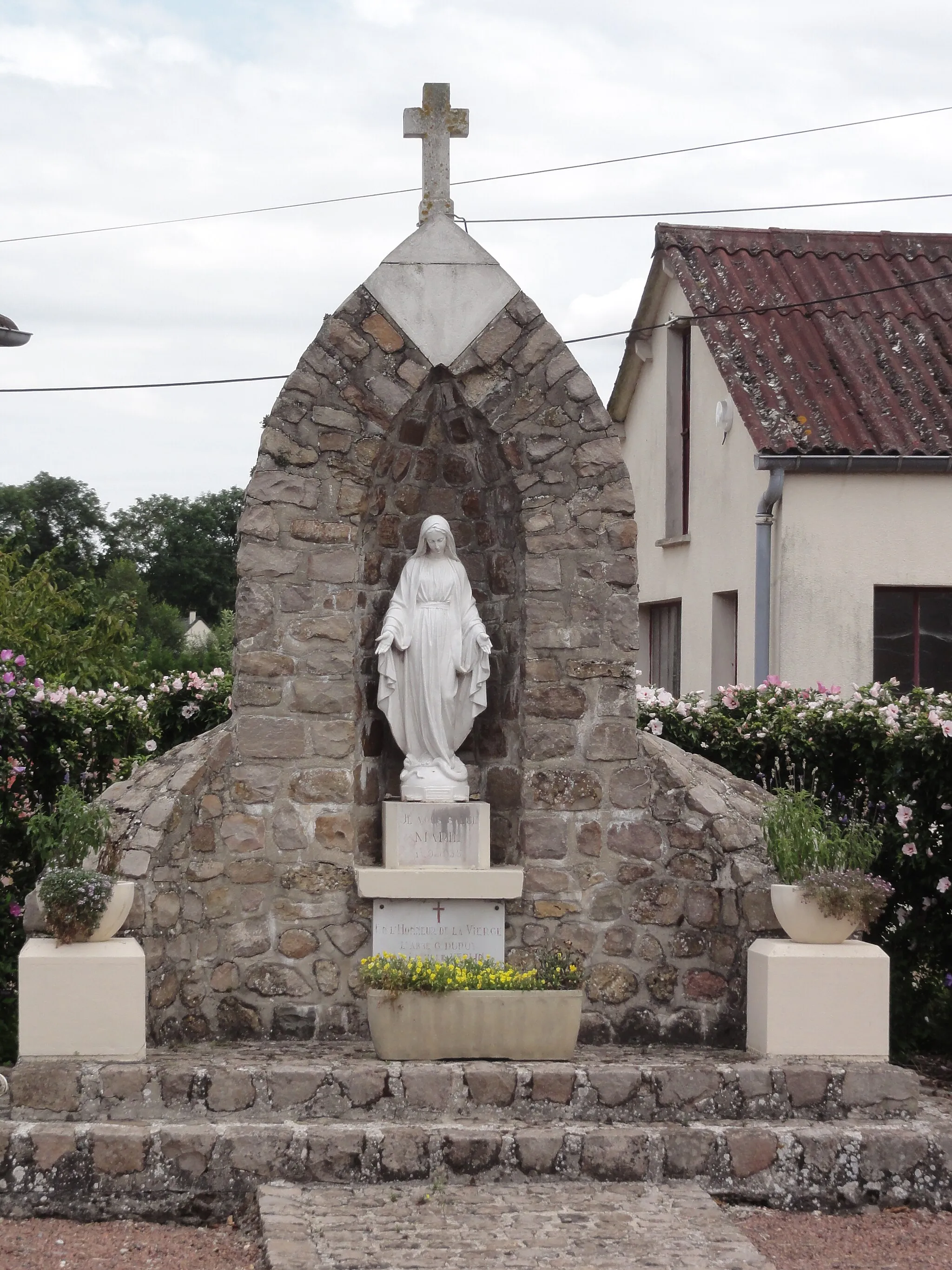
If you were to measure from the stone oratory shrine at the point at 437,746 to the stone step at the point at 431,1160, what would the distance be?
1186 millimetres

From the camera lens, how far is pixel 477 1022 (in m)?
6.35

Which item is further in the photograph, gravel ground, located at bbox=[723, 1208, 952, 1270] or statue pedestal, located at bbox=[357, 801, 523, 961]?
statue pedestal, located at bbox=[357, 801, 523, 961]

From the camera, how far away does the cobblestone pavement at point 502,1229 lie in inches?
195

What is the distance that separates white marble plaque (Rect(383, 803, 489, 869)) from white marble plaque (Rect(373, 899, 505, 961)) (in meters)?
0.19

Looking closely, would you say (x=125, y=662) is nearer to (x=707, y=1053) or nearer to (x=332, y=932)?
(x=332, y=932)

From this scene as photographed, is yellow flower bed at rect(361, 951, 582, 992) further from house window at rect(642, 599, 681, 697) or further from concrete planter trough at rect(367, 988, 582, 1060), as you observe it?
house window at rect(642, 599, 681, 697)

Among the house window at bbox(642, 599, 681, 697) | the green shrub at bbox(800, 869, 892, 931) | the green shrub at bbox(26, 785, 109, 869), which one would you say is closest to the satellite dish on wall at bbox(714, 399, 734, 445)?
the house window at bbox(642, 599, 681, 697)

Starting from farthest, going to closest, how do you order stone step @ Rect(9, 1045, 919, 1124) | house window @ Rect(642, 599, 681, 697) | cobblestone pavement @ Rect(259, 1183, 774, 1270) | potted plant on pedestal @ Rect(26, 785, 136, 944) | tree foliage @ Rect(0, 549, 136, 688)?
tree foliage @ Rect(0, 549, 136, 688) → house window @ Rect(642, 599, 681, 697) → potted plant on pedestal @ Rect(26, 785, 136, 944) → stone step @ Rect(9, 1045, 919, 1124) → cobblestone pavement @ Rect(259, 1183, 774, 1270)

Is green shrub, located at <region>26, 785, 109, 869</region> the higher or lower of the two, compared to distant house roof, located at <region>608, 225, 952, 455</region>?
lower

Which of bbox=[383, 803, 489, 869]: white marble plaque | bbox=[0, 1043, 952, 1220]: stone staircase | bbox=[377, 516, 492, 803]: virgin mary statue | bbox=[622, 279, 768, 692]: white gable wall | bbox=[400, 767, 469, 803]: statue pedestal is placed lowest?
bbox=[0, 1043, 952, 1220]: stone staircase

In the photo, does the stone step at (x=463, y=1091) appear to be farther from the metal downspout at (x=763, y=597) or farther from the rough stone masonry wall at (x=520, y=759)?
the metal downspout at (x=763, y=597)

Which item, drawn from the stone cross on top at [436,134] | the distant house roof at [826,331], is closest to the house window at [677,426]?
the distant house roof at [826,331]

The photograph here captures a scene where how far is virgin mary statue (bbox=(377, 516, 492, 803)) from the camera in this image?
7.26 meters

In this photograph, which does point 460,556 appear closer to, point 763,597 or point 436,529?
point 436,529
